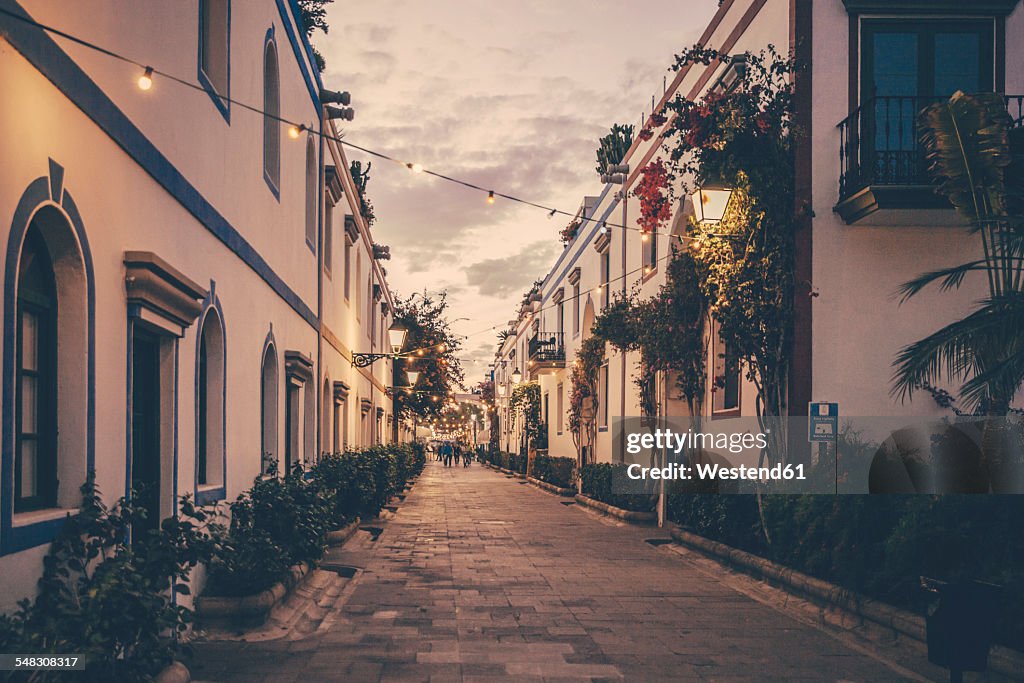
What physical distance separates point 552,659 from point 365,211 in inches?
846

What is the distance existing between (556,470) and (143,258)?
85.5ft

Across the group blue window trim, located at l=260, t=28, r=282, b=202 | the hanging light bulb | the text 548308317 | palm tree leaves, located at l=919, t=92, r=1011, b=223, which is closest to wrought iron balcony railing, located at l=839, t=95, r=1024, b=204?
palm tree leaves, located at l=919, t=92, r=1011, b=223

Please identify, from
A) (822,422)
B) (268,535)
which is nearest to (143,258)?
(268,535)

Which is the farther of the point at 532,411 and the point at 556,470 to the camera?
the point at 532,411

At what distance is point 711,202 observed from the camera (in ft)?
44.0

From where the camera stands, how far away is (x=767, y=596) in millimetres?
10867

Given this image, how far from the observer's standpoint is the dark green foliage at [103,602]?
4.62m

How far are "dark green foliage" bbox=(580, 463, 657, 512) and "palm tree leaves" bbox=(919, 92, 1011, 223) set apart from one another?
11609 millimetres

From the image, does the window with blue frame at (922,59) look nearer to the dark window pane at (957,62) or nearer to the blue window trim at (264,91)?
the dark window pane at (957,62)

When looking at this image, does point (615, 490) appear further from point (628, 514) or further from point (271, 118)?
point (271, 118)

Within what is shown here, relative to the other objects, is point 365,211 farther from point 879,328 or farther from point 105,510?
point 105,510

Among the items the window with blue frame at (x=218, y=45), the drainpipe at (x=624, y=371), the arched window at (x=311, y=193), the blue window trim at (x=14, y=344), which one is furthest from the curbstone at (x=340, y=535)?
the blue window trim at (x=14, y=344)

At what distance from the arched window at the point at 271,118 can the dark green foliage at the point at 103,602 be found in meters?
7.39

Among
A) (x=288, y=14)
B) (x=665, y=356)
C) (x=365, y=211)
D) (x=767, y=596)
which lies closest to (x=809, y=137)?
(x=665, y=356)
